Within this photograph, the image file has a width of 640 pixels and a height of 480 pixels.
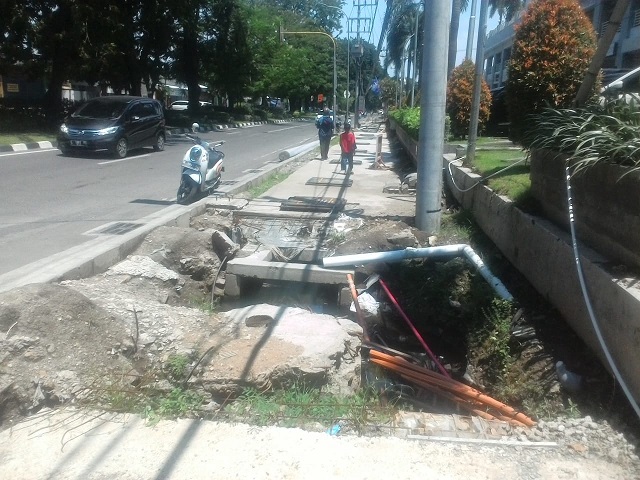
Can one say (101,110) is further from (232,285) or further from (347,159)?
(232,285)

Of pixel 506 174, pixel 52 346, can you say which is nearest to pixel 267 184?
pixel 506 174

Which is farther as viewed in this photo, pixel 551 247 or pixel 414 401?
pixel 551 247

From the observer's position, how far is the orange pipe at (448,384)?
4.56m

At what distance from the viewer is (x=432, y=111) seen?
28.9ft

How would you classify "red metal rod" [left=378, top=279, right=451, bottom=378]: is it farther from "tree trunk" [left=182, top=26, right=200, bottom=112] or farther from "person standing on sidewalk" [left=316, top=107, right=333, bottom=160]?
"tree trunk" [left=182, top=26, right=200, bottom=112]

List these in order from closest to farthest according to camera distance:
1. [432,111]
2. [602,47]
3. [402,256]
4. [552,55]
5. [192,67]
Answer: [602,47]
[402,256]
[432,111]
[552,55]
[192,67]

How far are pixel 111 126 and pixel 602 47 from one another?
49.3 ft

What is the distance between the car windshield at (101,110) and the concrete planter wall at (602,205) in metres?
15.4

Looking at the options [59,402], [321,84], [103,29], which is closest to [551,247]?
[59,402]

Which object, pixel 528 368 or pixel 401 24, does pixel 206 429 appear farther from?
pixel 401 24

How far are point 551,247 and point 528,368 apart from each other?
4.24ft

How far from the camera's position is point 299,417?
13.0 feet

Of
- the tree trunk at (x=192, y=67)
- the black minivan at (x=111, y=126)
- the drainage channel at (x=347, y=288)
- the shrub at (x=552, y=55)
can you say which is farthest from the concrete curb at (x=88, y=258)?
the tree trunk at (x=192, y=67)

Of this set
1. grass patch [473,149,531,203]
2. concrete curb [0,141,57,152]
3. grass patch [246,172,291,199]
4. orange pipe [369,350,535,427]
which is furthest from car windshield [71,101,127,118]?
orange pipe [369,350,535,427]
